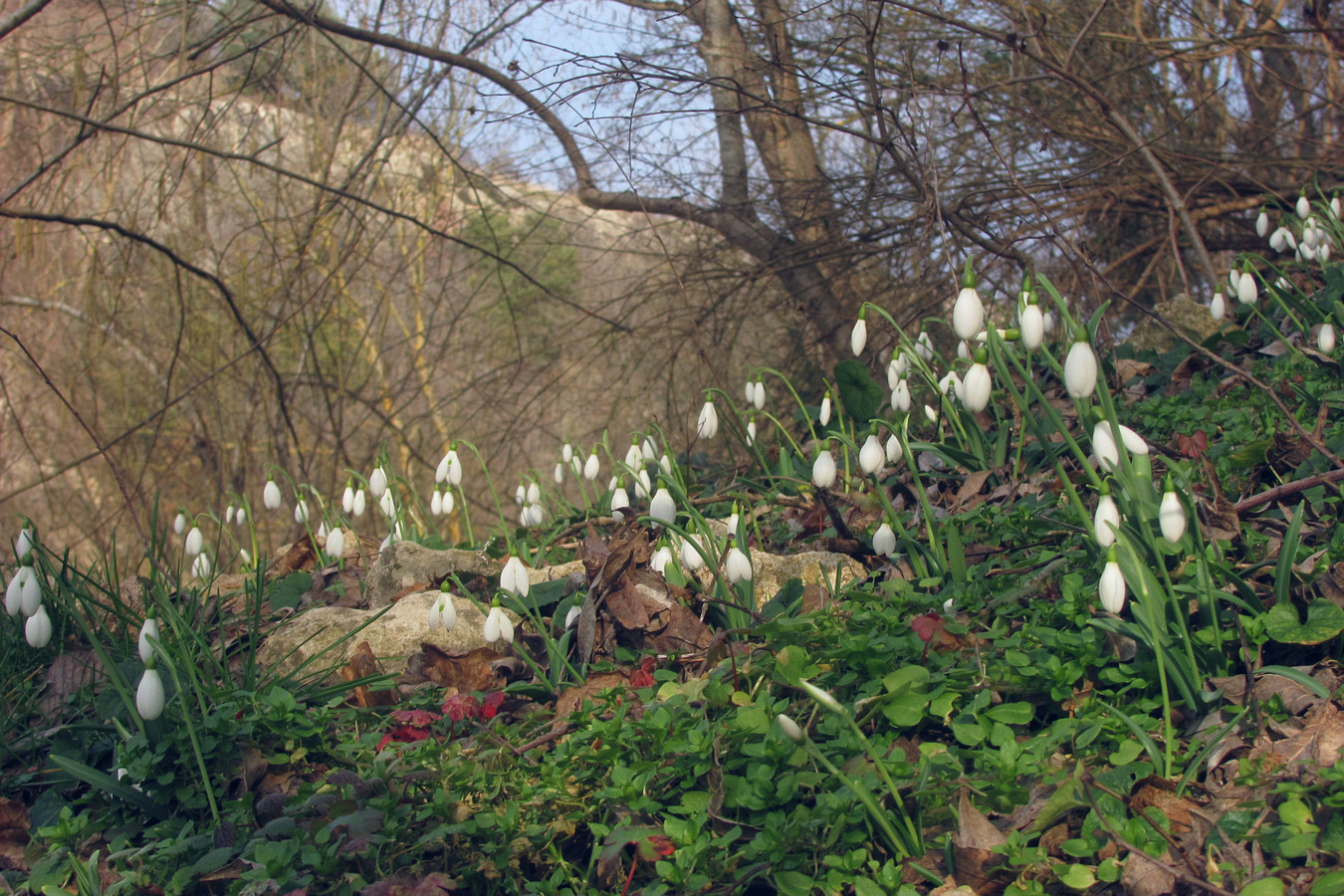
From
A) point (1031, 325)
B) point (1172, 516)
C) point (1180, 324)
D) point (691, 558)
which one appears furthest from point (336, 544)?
point (1180, 324)

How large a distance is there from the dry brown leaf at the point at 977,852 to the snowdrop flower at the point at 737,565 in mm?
777

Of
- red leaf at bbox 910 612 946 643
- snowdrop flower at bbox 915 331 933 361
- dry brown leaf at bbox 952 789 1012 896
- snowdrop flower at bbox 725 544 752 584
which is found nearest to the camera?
dry brown leaf at bbox 952 789 1012 896

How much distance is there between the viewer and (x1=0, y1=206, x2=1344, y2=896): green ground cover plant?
155 cm

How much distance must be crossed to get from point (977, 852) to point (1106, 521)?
0.62m

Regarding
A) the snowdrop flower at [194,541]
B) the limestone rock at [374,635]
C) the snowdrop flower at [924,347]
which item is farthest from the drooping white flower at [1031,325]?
the snowdrop flower at [194,541]

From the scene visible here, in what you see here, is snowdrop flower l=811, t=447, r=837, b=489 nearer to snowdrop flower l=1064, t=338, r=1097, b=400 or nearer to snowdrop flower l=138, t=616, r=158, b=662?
snowdrop flower l=1064, t=338, r=1097, b=400

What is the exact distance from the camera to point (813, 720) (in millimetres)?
1857

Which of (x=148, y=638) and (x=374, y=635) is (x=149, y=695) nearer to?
Result: (x=148, y=638)

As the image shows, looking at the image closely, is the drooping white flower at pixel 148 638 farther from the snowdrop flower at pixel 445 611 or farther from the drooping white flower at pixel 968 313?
the drooping white flower at pixel 968 313

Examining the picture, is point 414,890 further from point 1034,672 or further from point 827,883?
point 1034,672

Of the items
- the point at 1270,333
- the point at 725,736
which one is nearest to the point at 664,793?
the point at 725,736

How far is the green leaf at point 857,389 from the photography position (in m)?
3.47

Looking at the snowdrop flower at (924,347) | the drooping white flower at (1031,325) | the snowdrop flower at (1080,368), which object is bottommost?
the snowdrop flower at (924,347)

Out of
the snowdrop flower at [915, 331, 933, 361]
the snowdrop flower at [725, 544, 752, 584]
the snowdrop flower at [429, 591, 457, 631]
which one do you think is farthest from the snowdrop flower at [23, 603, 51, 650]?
the snowdrop flower at [915, 331, 933, 361]
